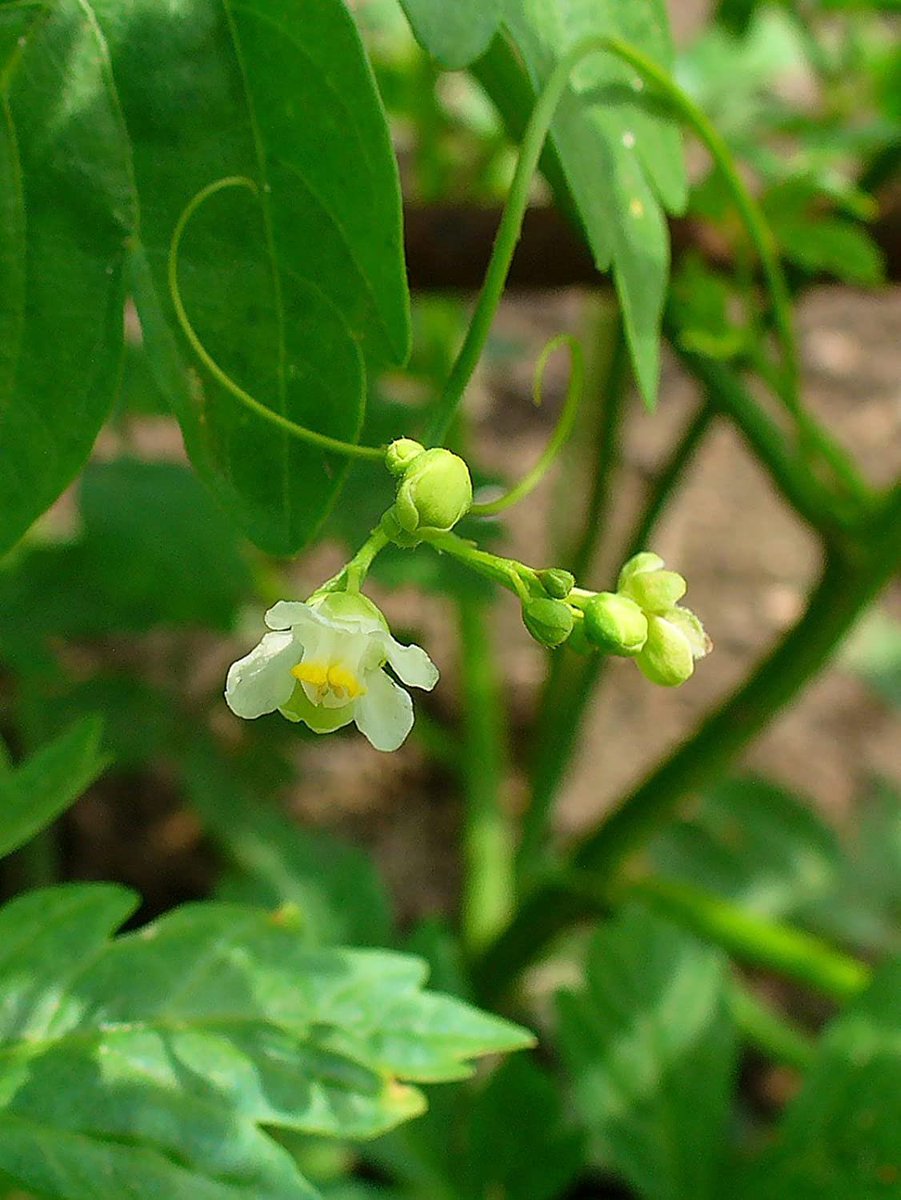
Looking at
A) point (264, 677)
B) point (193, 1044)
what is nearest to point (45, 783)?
point (193, 1044)

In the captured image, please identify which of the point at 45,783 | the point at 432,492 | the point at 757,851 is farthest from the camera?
the point at 757,851

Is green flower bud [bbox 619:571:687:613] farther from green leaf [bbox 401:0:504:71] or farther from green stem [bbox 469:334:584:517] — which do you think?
green leaf [bbox 401:0:504:71]

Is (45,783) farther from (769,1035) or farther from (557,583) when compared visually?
(769,1035)

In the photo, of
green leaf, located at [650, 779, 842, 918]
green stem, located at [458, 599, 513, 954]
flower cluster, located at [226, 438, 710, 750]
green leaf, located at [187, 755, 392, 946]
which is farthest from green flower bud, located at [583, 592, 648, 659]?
green leaf, located at [650, 779, 842, 918]

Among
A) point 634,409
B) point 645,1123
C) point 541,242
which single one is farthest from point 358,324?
point 634,409

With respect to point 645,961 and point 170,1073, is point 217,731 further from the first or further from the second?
point 170,1073

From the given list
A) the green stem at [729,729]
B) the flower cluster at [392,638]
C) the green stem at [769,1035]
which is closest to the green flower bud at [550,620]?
the flower cluster at [392,638]

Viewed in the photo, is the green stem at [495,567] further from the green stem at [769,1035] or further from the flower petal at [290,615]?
the green stem at [769,1035]

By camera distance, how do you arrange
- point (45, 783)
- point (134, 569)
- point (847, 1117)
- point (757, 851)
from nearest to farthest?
1. point (45, 783)
2. point (847, 1117)
3. point (134, 569)
4. point (757, 851)
